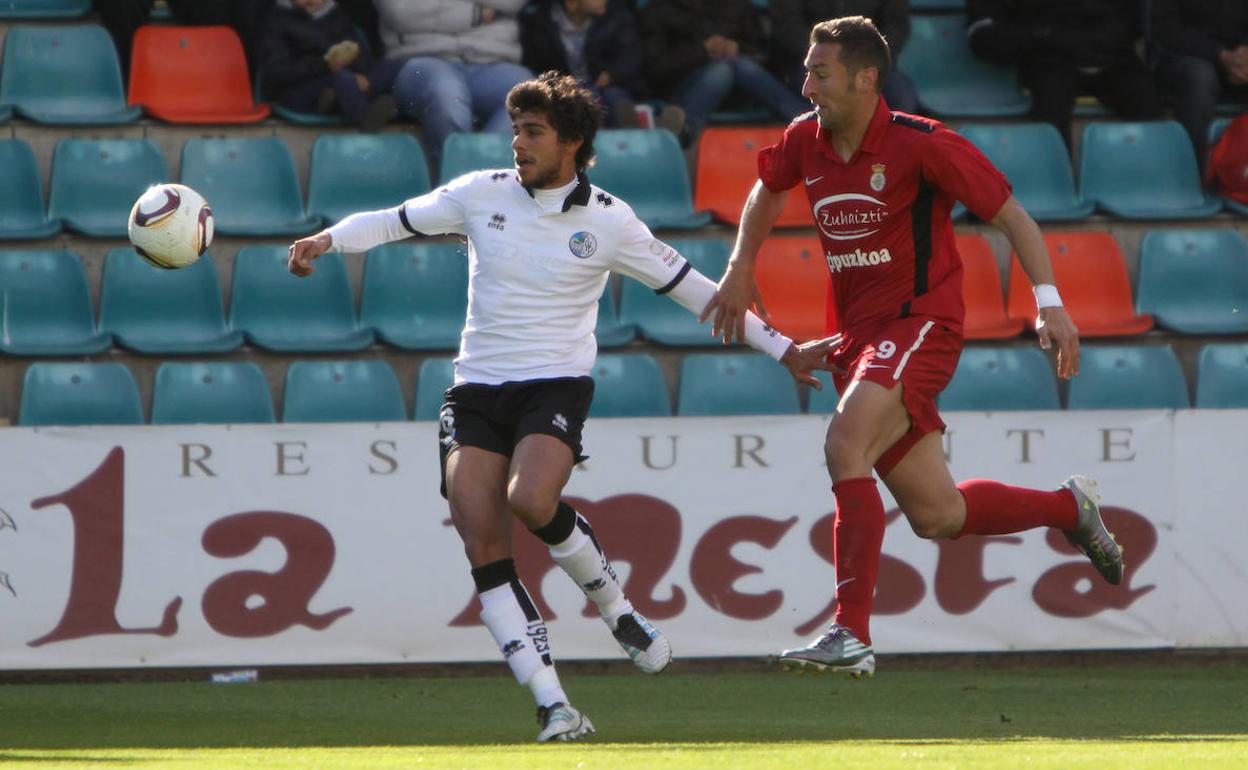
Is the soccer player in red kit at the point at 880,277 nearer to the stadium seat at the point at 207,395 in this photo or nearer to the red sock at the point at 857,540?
the red sock at the point at 857,540

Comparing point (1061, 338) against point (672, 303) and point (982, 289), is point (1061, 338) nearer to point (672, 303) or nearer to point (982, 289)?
point (672, 303)

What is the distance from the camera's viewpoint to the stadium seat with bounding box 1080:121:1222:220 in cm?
1084

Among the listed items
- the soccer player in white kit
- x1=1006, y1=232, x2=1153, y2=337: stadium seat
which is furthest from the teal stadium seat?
the soccer player in white kit

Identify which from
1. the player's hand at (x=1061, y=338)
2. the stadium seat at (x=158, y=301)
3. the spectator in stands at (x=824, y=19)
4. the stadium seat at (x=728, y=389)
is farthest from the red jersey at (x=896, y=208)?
the spectator in stands at (x=824, y=19)

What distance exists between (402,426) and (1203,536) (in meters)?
3.55

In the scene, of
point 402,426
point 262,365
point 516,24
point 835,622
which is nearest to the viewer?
point 835,622

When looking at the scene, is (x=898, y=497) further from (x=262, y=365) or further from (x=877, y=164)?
(x=262, y=365)

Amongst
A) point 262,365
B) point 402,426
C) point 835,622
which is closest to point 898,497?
point 835,622

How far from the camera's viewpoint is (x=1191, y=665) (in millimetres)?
8703

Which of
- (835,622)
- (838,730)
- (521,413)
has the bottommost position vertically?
(838,730)

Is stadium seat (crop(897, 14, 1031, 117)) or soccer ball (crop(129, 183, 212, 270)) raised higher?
soccer ball (crop(129, 183, 212, 270))

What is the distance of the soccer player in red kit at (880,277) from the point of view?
570cm

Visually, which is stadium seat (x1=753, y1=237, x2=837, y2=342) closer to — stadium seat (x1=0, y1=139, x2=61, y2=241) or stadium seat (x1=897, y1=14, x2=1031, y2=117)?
stadium seat (x1=897, y1=14, x2=1031, y2=117)

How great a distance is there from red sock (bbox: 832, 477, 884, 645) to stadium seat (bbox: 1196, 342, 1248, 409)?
15.2ft
